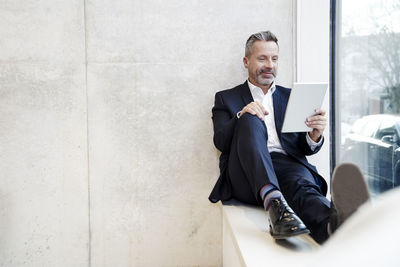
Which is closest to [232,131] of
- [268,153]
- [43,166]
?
[268,153]

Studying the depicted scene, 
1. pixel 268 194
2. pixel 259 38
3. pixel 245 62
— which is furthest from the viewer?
pixel 245 62

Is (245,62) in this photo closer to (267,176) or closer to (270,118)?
(270,118)

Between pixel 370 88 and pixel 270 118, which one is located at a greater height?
pixel 370 88

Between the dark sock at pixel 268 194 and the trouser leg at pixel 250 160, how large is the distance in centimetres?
2

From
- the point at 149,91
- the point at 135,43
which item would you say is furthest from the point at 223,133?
the point at 135,43

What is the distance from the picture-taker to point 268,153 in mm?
1864

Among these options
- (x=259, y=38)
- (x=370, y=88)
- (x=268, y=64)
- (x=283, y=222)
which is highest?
(x=259, y=38)

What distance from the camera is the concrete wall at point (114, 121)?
8.27 feet

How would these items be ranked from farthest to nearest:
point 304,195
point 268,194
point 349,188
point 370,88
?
point 370,88, point 304,195, point 268,194, point 349,188

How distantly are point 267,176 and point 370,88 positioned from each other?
2.52 ft

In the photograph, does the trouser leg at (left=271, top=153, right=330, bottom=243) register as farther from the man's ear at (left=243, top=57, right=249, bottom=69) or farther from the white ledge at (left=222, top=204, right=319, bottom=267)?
the man's ear at (left=243, top=57, right=249, bottom=69)

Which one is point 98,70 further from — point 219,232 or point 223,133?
point 219,232

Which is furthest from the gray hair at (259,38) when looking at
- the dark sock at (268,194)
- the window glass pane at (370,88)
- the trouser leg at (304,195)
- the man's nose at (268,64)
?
the dark sock at (268,194)

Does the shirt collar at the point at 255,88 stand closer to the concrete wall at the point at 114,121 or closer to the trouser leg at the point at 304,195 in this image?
the concrete wall at the point at 114,121
